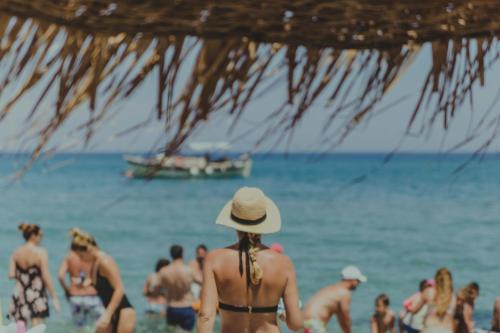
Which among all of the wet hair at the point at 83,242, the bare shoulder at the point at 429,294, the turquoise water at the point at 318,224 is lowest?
the bare shoulder at the point at 429,294

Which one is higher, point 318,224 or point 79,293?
point 318,224

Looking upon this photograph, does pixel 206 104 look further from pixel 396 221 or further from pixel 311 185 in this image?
pixel 311 185

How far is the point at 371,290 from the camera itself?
1639 cm

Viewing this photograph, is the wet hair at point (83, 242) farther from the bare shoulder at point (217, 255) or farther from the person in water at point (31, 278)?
the bare shoulder at point (217, 255)

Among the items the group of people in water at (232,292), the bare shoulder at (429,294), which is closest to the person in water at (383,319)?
the group of people in water at (232,292)

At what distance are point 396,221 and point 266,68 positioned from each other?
1175 inches

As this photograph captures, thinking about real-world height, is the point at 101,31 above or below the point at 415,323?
above

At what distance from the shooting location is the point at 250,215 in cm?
282

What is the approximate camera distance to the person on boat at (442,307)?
642 centimetres

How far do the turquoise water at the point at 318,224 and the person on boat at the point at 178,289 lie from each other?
1002 mm

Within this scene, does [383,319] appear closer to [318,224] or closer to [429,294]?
[429,294]

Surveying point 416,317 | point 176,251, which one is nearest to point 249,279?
point 416,317

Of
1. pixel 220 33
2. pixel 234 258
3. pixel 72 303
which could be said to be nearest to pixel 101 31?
pixel 220 33

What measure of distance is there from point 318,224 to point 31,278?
23748 mm
